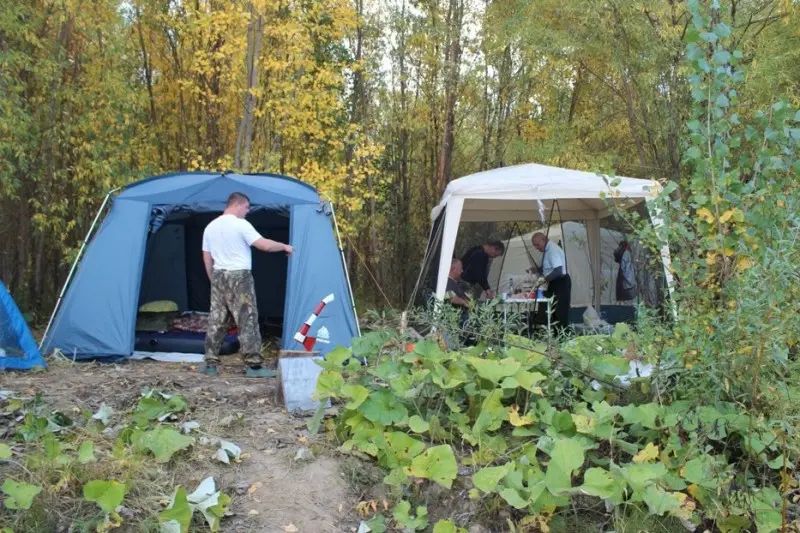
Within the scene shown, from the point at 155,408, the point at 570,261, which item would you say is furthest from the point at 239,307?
the point at 570,261

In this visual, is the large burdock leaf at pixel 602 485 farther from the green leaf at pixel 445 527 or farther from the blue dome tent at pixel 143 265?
the blue dome tent at pixel 143 265

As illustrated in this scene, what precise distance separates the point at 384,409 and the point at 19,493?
137 cm

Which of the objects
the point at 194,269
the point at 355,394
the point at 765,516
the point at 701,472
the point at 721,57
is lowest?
the point at 765,516

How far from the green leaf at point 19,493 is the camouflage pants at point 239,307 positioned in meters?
2.59

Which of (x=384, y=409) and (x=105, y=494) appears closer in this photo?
(x=105, y=494)

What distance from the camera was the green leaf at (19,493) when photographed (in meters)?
2.28

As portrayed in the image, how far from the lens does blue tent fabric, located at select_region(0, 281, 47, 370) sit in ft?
15.7

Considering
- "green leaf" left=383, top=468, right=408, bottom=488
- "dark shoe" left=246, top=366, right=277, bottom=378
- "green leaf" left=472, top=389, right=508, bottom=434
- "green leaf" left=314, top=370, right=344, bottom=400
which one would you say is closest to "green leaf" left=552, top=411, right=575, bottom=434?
"green leaf" left=472, top=389, right=508, bottom=434

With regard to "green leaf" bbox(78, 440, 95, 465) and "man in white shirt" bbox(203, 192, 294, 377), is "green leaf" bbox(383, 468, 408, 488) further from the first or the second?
"man in white shirt" bbox(203, 192, 294, 377)

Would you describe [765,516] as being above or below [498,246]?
below

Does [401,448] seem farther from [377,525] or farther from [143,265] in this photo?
[143,265]

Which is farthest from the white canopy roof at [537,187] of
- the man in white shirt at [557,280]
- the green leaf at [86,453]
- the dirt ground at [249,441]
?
the green leaf at [86,453]

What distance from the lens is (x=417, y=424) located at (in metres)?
2.90

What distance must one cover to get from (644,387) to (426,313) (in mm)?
1031
